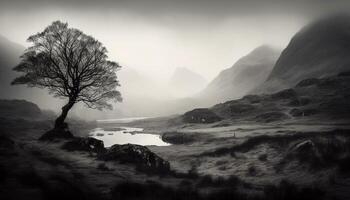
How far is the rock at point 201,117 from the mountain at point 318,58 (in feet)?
248

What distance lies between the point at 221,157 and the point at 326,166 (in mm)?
13392

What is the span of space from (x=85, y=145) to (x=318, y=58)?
171 metres

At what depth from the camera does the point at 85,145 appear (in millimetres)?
27203

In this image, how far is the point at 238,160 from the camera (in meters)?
27.6

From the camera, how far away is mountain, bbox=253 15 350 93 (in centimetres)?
14750

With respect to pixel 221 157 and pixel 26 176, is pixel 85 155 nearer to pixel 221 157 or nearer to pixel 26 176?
pixel 26 176

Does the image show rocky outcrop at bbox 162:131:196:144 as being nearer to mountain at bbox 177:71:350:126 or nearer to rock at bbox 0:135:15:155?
mountain at bbox 177:71:350:126

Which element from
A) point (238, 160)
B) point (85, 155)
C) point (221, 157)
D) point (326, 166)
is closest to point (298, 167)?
point (326, 166)

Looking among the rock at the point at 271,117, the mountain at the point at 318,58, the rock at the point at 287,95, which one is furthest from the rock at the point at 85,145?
the mountain at the point at 318,58

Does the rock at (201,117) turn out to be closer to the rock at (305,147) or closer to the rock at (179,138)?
the rock at (179,138)

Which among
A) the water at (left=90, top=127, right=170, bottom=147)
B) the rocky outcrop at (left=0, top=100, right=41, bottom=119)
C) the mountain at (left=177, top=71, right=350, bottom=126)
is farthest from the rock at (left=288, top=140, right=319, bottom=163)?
the rocky outcrop at (left=0, top=100, right=41, bottom=119)

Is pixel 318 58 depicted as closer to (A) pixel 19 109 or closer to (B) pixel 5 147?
(A) pixel 19 109

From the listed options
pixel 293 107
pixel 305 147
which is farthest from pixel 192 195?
pixel 293 107

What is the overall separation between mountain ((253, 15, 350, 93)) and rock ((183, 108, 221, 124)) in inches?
2970
